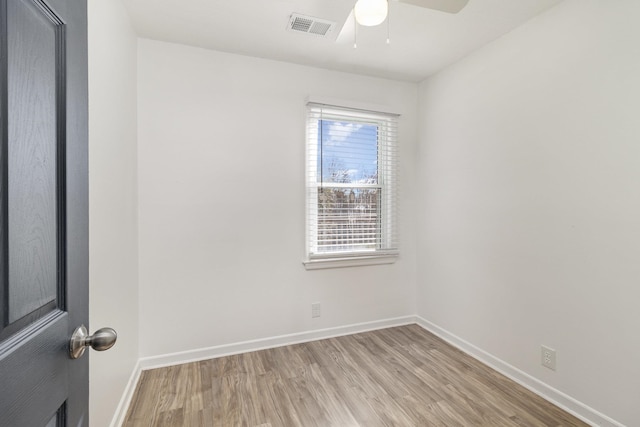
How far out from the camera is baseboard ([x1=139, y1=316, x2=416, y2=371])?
2.41 m

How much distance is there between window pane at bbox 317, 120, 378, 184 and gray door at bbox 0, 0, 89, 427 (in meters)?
2.23

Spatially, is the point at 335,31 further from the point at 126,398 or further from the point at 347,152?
the point at 126,398

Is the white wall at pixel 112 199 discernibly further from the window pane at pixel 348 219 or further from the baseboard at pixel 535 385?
the baseboard at pixel 535 385

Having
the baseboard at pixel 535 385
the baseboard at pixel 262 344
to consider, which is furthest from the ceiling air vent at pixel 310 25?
the baseboard at pixel 535 385

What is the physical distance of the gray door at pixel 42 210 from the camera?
48cm

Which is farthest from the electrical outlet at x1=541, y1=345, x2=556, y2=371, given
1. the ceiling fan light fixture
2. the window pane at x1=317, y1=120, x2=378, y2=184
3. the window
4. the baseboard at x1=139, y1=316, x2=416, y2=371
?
the ceiling fan light fixture

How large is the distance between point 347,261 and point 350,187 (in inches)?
28.8

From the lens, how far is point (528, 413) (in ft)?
6.13

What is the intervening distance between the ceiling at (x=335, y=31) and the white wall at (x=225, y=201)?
0.55 feet

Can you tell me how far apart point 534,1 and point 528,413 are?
2589 millimetres

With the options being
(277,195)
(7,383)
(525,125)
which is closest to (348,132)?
(277,195)

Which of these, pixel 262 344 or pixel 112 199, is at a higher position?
pixel 112 199

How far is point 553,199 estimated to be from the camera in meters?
1.99

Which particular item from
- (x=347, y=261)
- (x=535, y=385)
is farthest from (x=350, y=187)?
(x=535, y=385)
